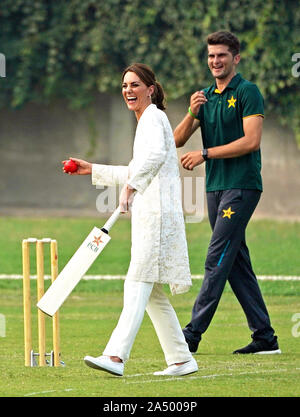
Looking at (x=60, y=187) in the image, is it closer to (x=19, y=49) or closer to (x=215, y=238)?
(x=19, y=49)

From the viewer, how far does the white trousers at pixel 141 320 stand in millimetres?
6699

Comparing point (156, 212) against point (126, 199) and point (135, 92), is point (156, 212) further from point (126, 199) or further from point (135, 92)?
point (135, 92)

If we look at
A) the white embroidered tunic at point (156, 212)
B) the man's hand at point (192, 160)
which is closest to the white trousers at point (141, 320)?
the white embroidered tunic at point (156, 212)

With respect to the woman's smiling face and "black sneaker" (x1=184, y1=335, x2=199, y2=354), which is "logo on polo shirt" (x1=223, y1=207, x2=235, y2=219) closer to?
"black sneaker" (x1=184, y1=335, x2=199, y2=354)

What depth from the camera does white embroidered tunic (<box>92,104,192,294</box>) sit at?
673 cm

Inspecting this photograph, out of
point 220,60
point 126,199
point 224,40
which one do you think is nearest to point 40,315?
point 126,199

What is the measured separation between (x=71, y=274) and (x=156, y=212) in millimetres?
663

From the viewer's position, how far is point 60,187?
79.5 feet

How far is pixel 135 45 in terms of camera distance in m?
22.8

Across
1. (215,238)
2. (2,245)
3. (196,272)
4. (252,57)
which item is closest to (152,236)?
(215,238)

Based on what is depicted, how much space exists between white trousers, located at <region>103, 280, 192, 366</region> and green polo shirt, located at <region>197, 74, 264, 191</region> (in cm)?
138

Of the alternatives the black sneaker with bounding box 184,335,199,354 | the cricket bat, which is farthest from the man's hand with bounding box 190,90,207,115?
the cricket bat
